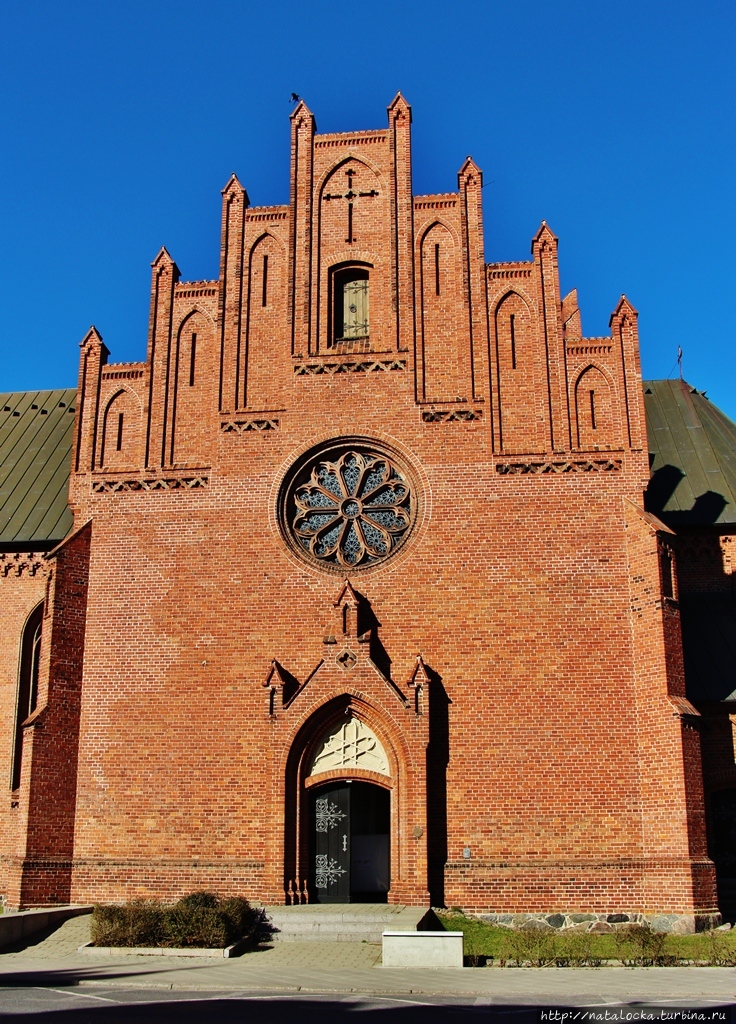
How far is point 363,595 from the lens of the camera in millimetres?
21359

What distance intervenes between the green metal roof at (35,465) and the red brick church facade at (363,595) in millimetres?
1990

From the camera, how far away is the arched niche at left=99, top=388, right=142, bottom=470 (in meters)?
23.2

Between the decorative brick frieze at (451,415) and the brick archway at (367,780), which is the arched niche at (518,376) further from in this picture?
the brick archway at (367,780)

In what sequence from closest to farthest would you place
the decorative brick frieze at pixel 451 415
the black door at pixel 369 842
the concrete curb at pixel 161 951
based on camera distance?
the concrete curb at pixel 161 951 → the black door at pixel 369 842 → the decorative brick frieze at pixel 451 415

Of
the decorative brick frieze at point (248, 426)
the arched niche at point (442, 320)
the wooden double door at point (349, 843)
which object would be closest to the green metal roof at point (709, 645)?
the wooden double door at point (349, 843)

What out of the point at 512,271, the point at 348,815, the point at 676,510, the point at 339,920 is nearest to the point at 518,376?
the point at 512,271

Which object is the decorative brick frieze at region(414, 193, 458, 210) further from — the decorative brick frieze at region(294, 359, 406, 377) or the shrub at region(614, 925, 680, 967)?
the shrub at region(614, 925, 680, 967)

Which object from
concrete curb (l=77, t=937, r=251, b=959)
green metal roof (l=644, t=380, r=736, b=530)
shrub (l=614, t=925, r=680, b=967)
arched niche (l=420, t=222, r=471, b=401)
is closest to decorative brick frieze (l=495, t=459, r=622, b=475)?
arched niche (l=420, t=222, r=471, b=401)

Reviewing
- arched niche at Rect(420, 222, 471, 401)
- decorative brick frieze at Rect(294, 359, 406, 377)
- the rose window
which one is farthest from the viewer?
decorative brick frieze at Rect(294, 359, 406, 377)

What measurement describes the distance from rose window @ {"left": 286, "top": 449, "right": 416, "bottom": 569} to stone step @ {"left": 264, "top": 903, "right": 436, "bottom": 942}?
22.3ft

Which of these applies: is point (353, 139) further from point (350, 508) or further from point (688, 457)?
point (688, 457)

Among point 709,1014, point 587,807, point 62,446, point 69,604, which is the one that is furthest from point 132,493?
point 709,1014

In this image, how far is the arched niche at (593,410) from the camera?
21922 millimetres

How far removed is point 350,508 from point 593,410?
Result: 5.61 m
